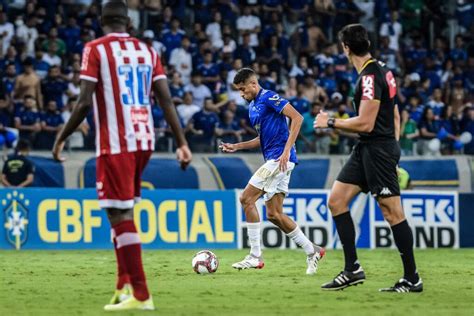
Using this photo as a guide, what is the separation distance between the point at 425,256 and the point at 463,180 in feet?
17.3

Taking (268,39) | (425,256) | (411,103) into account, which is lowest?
(425,256)

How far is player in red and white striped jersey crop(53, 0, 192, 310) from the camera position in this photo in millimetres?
8562

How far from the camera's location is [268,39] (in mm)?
26641

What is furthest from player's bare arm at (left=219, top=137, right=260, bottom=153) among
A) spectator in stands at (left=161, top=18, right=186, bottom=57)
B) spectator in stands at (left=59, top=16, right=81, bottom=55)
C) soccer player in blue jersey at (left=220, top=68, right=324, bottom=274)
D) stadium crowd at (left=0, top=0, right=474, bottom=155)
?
spectator in stands at (left=161, top=18, right=186, bottom=57)

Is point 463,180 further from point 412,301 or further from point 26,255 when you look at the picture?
point 412,301

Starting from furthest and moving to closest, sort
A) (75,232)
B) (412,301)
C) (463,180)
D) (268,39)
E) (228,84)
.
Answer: (268,39) < (228,84) < (463,180) < (75,232) < (412,301)

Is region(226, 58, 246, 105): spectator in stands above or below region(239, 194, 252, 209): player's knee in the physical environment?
above

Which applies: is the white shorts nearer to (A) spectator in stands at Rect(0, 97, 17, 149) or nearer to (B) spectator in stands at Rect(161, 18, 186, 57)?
(A) spectator in stands at Rect(0, 97, 17, 149)

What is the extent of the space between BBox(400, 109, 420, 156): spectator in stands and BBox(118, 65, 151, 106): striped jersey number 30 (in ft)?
47.5

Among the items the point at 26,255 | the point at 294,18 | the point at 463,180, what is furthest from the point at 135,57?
the point at 294,18

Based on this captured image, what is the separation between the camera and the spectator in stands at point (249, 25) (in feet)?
87.2

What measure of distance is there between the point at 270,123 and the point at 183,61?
1176cm

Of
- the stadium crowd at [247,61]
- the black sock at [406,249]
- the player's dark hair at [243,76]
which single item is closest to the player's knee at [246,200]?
the player's dark hair at [243,76]

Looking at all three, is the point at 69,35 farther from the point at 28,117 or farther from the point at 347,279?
the point at 347,279
